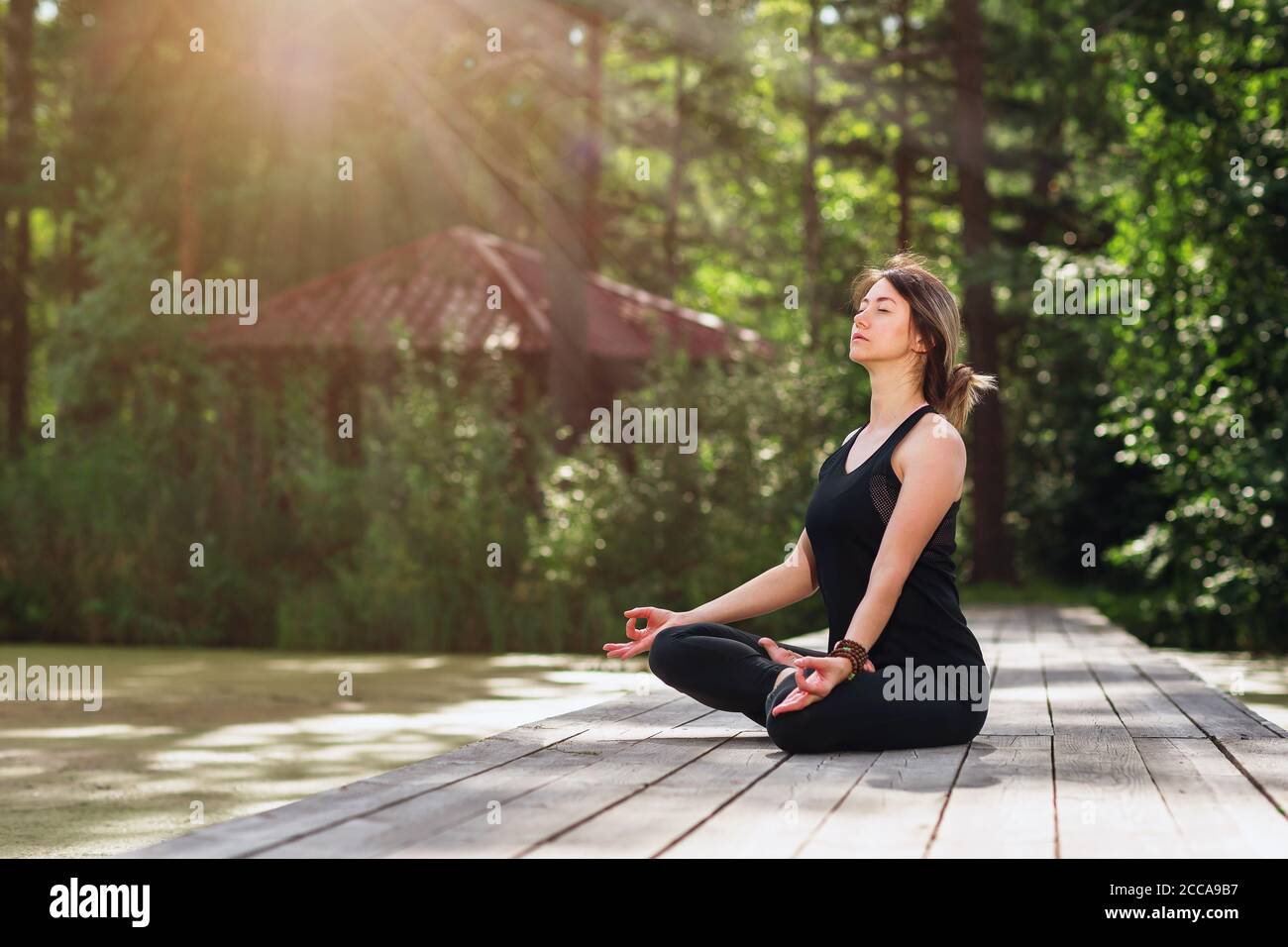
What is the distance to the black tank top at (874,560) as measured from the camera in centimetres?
392

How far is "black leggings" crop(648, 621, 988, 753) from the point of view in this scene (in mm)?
3826

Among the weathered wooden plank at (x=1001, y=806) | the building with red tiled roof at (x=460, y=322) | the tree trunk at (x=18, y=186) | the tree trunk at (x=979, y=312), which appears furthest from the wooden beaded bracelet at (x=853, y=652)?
the tree trunk at (x=18, y=186)

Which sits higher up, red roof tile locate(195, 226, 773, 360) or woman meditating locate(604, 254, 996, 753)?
red roof tile locate(195, 226, 773, 360)

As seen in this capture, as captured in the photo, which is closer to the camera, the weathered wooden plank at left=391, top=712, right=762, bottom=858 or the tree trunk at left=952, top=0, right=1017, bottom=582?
the weathered wooden plank at left=391, top=712, right=762, bottom=858

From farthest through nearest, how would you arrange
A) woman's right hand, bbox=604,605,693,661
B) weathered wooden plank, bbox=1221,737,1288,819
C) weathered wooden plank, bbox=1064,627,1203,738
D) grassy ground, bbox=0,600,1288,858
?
grassy ground, bbox=0,600,1288,858, weathered wooden plank, bbox=1064,627,1203,738, woman's right hand, bbox=604,605,693,661, weathered wooden plank, bbox=1221,737,1288,819

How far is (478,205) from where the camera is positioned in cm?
2395

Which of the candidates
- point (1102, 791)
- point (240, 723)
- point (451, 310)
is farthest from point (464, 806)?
point (451, 310)

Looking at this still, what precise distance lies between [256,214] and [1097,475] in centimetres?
1183

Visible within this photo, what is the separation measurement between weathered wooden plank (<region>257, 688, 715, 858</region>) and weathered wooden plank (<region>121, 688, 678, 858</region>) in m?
0.03

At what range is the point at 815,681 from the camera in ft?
12.2

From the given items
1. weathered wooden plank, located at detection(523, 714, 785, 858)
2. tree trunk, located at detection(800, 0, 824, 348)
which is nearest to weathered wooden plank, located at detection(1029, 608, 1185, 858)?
weathered wooden plank, located at detection(523, 714, 785, 858)

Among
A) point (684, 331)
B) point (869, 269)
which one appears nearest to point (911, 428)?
point (869, 269)

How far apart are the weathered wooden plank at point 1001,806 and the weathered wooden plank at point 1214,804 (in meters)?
0.24

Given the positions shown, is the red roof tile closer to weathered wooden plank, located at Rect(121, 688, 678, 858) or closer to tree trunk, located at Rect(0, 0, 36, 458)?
tree trunk, located at Rect(0, 0, 36, 458)
